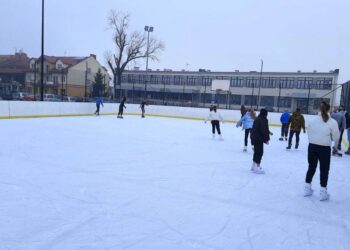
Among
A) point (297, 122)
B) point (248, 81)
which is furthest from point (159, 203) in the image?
point (248, 81)

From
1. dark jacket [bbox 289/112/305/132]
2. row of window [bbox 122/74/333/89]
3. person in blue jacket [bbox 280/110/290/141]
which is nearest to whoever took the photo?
dark jacket [bbox 289/112/305/132]

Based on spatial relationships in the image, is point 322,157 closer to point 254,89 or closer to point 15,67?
point 254,89

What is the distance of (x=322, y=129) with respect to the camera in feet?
14.8

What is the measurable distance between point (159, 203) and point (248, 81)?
3793cm

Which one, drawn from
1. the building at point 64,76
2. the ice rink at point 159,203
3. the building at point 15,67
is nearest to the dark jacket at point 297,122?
the ice rink at point 159,203

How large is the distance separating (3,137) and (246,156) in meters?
6.78

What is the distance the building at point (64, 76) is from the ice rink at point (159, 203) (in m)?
27.0

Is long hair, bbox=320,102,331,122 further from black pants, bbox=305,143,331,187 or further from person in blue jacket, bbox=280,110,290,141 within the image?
person in blue jacket, bbox=280,110,290,141

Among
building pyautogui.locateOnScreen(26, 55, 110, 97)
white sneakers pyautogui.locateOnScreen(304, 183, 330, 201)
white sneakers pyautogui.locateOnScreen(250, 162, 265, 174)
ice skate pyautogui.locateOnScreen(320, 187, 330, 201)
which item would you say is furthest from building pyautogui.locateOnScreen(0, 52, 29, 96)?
ice skate pyautogui.locateOnScreen(320, 187, 330, 201)

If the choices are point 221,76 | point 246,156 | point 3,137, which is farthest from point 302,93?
point 3,137

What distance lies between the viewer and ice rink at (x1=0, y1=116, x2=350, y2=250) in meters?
3.13

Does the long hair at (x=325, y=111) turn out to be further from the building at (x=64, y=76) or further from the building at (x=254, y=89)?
the building at (x=64, y=76)

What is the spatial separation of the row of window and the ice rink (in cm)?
2566

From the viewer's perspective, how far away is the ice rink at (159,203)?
313 cm
